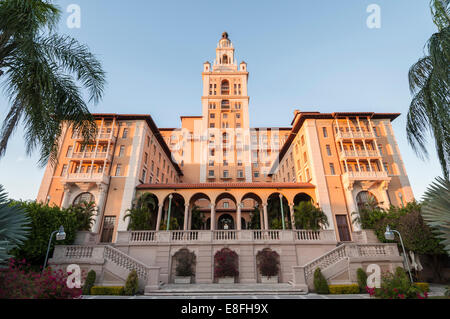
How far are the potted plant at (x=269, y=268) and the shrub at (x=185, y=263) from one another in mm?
6062

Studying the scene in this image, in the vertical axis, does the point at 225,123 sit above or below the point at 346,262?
above

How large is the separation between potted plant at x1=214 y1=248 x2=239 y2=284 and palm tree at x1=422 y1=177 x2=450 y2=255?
14344mm

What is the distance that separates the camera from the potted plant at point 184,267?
1770 cm

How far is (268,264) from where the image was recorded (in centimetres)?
1795

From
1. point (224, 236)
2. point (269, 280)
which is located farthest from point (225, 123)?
point (269, 280)

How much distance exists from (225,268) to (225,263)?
380 millimetres

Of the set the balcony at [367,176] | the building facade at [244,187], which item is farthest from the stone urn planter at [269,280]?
the balcony at [367,176]

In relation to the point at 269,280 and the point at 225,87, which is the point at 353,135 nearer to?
the point at 269,280

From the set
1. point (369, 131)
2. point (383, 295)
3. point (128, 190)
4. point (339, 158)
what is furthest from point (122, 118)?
point (369, 131)

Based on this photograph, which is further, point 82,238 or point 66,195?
point 66,195

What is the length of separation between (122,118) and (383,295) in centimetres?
3274

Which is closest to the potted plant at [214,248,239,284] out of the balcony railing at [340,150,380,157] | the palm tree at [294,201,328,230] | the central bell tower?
the palm tree at [294,201,328,230]

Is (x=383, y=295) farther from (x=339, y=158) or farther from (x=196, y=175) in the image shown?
(x=196, y=175)

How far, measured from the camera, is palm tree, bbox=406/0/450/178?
6688 mm
